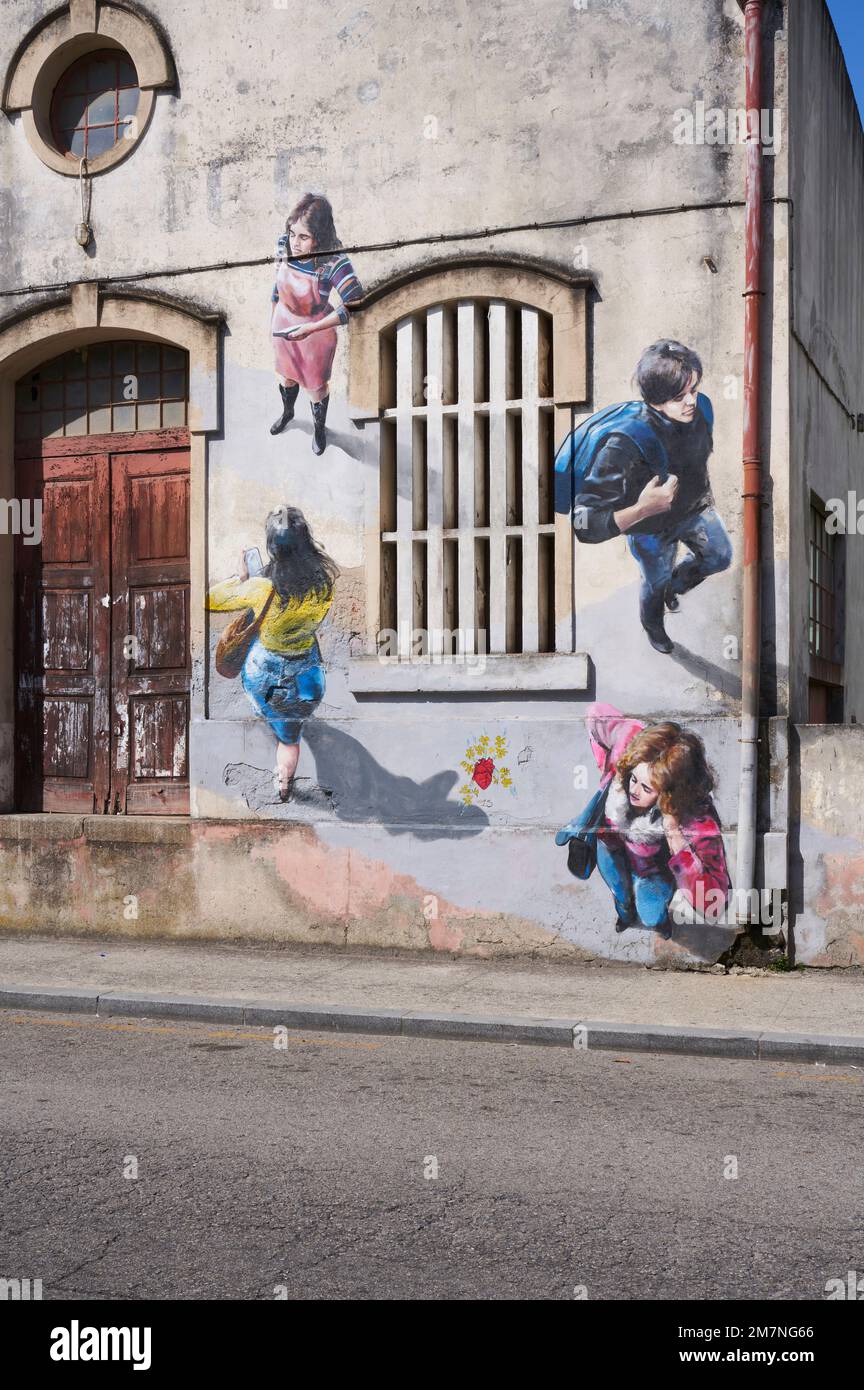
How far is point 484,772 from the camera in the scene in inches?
425

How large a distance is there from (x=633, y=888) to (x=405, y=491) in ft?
11.2

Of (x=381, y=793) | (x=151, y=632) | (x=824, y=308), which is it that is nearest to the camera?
(x=381, y=793)

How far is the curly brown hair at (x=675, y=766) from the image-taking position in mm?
10234

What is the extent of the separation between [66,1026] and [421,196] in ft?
21.3

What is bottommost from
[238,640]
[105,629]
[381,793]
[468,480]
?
[381,793]

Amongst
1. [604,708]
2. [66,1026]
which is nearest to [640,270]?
[604,708]

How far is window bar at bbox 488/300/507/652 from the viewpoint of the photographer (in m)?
10.9

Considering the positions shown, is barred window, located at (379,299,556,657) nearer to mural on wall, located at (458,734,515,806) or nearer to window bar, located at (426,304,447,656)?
window bar, located at (426,304,447,656)

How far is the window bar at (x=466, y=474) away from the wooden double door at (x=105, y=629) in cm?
248

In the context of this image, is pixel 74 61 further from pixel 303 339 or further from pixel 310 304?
pixel 303 339

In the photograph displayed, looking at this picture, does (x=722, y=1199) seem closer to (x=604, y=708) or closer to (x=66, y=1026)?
(x=66, y=1026)

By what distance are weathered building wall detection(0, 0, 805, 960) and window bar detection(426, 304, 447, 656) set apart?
1.46 feet

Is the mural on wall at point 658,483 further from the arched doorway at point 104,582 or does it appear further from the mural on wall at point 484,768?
the arched doorway at point 104,582

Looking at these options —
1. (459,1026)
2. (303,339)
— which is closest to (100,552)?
(303,339)
